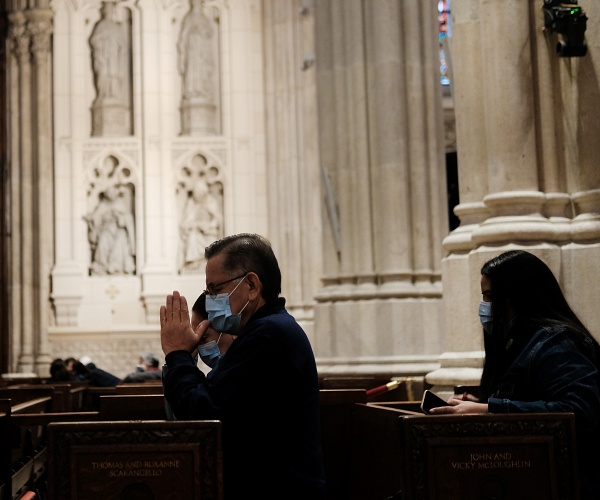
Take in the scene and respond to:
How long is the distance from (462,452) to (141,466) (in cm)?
83

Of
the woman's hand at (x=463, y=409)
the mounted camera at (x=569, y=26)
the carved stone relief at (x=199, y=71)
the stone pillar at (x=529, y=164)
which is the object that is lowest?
the woman's hand at (x=463, y=409)

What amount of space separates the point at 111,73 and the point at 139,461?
16.8 meters

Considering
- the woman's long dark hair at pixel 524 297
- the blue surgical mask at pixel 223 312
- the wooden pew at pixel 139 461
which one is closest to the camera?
the wooden pew at pixel 139 461

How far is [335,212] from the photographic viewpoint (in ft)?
35.2

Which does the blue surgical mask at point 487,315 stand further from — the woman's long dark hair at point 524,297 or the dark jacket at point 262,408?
the dark jacket at point 262,408

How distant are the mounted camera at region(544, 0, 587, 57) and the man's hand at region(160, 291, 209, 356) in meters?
3.45

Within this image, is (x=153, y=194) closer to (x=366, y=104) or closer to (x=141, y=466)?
(x=366, y=104)

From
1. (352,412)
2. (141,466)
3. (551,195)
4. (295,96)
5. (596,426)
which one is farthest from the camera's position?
(295,96)

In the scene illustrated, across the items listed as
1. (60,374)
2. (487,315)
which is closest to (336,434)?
(487,315)

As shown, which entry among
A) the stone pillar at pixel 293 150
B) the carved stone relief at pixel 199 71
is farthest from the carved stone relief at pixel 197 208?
the stone pillar at pixel 293 150

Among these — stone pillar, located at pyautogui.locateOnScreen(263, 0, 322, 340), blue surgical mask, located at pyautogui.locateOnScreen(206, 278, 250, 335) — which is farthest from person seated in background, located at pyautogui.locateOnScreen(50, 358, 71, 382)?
blue surgical mask, located at pyautogui.locateOnScreen(206, 278, 250, 335)

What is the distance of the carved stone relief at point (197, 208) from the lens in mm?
18906

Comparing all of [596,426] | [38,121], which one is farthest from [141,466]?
[38,121]

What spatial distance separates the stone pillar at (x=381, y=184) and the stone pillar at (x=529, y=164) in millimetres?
3546
